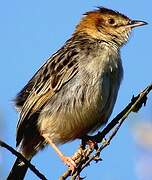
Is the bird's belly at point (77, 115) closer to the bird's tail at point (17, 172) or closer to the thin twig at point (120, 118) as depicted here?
the bird's tail at point (17, 172)

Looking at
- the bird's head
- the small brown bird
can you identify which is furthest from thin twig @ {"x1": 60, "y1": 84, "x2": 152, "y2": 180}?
the bird's head

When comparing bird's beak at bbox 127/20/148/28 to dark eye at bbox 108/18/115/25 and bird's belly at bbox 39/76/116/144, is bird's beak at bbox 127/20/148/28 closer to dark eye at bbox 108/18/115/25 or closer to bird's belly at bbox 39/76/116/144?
dark eye at bbox 108/18/115/25

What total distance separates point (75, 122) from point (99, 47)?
899 millimetres

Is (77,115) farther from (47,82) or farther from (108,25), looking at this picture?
(108,25)

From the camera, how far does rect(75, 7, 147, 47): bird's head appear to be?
655cm

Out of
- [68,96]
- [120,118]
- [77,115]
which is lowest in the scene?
[120,118]

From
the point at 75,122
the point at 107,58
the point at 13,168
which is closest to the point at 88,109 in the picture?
the point at 75,122

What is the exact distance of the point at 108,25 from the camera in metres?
6.83

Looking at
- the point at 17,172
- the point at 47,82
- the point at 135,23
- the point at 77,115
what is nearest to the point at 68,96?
the point at 77,115

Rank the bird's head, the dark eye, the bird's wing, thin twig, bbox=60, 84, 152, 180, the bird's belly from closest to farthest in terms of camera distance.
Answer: thin twig, bbox=60, 84, 152, 180
the bird's belly
the bird's wing
the bird's head
the dark eye

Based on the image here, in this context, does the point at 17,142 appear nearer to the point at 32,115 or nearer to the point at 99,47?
the point at 32,115

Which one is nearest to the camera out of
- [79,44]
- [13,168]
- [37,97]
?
[13,168]

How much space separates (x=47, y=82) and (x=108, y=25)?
1.32 meters

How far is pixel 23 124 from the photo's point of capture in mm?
5797
